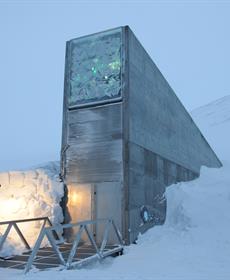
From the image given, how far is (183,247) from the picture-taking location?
983 cm

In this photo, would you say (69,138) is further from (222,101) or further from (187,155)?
(222,101)

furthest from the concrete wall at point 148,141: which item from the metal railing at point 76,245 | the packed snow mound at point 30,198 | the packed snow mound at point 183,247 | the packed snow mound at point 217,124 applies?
the packed snow mound at point 217,124

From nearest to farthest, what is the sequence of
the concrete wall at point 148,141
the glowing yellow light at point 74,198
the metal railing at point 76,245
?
1. the metal railing at point 76,245
2. the concrete wall at point 148,141
3. the glowing yellow light at point 74,198

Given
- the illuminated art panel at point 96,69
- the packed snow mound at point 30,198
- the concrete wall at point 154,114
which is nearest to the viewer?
the packed snow mound at point 30,198

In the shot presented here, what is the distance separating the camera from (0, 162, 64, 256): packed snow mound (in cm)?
1035

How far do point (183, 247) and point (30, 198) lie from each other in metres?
4.68

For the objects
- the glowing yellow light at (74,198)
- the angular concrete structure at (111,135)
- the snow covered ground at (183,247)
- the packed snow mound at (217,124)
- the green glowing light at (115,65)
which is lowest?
the snow covered ground at (183,247)

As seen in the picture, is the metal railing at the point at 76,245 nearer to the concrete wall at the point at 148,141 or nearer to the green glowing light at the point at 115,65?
the concrete wall at the point at 148,141

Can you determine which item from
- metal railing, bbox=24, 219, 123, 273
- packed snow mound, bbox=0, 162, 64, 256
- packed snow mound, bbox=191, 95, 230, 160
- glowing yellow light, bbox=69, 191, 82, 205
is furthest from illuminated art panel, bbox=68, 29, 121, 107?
packed snow mound, bbox=191, 95, 230, 160

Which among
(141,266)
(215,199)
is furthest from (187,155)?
(141,266)

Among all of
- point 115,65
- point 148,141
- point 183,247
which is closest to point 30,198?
point 148,141

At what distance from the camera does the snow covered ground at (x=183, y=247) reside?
6938 millimetres

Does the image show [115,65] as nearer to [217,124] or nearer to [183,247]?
[183,247]

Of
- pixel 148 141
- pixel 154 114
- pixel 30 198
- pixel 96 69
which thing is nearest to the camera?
pixel 30 198
